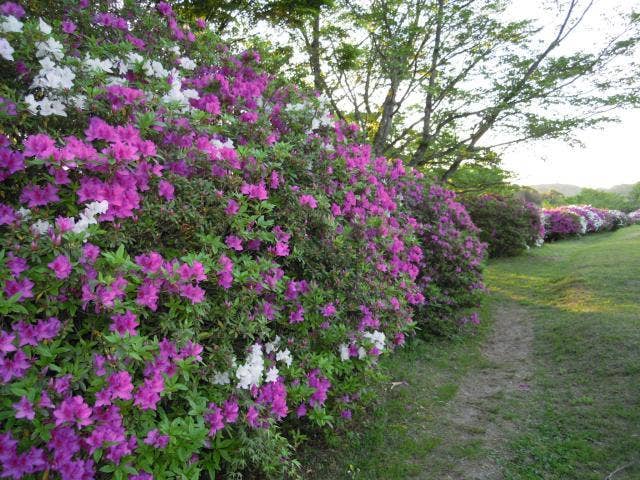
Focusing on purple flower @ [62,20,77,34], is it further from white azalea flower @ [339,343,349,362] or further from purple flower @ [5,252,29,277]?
white azalea flower @ [339,343,349,362]

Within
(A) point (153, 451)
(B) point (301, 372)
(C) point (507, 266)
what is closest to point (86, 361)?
(A) point (153, 451)

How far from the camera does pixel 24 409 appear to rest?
150 cm

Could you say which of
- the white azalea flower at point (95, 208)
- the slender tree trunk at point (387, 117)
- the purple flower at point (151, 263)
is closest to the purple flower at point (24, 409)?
the purple flower at point (151, 263)

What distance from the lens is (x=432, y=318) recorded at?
5668 millimetres

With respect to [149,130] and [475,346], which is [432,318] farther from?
[149,130]

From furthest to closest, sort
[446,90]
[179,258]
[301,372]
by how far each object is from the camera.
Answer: [446,90] < [301,372] < [179,258]

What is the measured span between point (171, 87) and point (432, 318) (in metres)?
4.20

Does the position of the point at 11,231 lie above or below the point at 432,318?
above

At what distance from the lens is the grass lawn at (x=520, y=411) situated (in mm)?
2961

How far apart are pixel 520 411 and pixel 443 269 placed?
2478mm

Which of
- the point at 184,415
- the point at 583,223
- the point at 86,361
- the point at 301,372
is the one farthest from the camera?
the point at 583,223

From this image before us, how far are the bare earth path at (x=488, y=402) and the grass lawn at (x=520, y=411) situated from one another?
0.01m

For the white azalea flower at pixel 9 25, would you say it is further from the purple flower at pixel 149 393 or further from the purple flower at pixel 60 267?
the purple flower at pixel 149 393

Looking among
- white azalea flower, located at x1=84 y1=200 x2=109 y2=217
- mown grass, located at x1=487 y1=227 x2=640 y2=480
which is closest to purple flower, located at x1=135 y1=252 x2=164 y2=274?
white azalea flower, located at x1=84 y1=200 x2=109 y2=217
